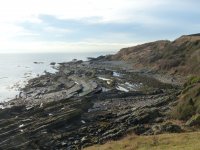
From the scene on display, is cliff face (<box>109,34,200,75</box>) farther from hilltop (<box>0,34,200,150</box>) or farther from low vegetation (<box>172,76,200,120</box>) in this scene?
low vegetation (<box>172,76,200,120</box>)

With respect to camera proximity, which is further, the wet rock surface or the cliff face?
the cliff face

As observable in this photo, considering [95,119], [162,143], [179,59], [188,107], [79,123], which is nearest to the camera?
[162,143]

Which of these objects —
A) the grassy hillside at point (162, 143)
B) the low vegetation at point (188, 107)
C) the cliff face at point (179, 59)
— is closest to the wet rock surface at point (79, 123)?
the low vegetation at point (188, 107)

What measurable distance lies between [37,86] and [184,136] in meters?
76.1

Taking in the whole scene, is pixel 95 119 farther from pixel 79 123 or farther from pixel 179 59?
pixel 179 59

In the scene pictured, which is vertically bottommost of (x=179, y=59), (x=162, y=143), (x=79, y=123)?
(x=79, y=123)

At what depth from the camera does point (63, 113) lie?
1989 inches

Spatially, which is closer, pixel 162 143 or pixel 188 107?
pixel 162 143

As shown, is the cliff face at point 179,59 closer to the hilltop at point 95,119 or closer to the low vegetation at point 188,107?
the hilltop at point 95,119

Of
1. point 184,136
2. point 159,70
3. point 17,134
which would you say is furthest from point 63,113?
point 159,70

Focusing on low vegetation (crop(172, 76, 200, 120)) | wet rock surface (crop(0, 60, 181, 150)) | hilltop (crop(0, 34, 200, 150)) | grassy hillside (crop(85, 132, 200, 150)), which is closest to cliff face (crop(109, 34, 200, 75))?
hilltop (crop(0, 34, 200, 150))

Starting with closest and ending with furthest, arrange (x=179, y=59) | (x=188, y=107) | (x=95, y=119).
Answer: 1. (x=188, y=107)
2. (x=95, y=119)
3. (x=179, y=59)

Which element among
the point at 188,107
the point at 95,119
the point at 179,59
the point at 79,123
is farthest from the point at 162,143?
the point at 179,59

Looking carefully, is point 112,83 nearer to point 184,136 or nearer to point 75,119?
point 75,119
